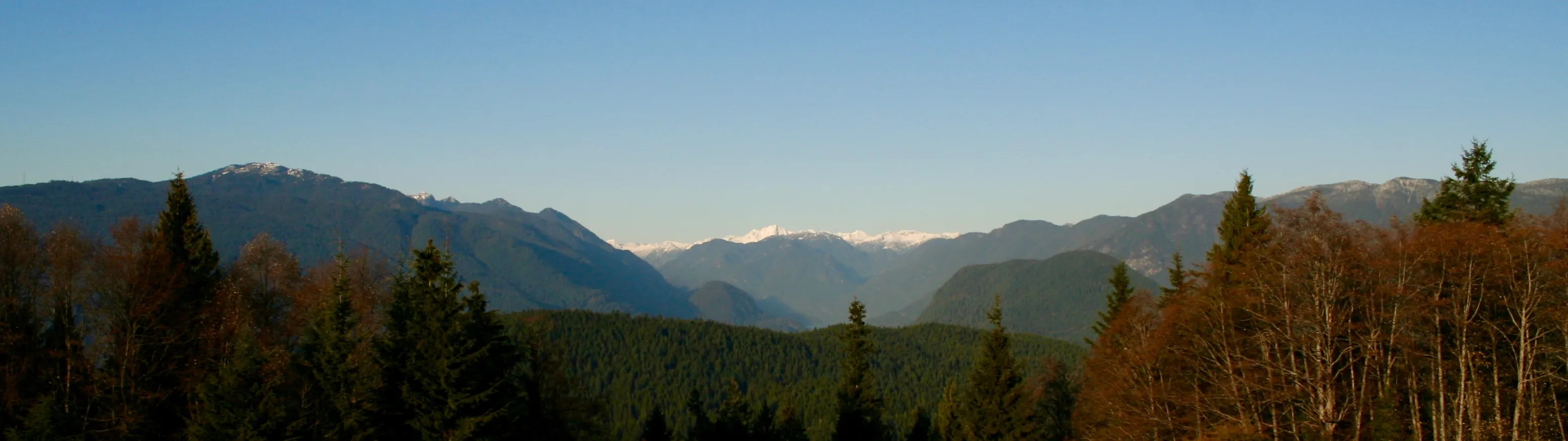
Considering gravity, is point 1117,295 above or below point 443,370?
above

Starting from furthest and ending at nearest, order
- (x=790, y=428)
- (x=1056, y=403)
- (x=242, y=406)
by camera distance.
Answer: (x=1056, y=403) → (x=790, y=428) → (x=242, y=406)

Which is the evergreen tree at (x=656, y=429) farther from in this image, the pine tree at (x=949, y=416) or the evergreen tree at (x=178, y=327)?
the evergreen tree at (x=178, y=327)

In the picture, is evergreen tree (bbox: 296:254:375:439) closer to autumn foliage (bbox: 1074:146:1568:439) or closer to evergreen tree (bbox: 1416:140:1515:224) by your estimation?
autumn foliage (bbox: 1074:146:1568:439)

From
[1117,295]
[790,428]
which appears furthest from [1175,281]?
[790,428]

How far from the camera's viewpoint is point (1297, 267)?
29.7 meters

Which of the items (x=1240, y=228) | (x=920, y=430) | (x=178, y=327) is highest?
(x=1240, y=228)

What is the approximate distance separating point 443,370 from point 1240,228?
1289 inches

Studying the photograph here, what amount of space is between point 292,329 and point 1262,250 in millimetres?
39535

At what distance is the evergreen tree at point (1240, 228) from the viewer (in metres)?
39.2

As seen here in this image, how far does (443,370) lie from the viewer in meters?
29.9

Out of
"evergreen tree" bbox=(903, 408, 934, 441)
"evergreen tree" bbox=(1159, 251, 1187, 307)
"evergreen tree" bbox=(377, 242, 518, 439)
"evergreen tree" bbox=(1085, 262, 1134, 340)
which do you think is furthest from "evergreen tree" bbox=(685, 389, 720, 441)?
"evergreen tree" bbox=(1159, 251, 1187, 307)

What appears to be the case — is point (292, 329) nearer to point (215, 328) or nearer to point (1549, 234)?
point (215, 328)

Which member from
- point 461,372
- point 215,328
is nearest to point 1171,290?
point 461,372

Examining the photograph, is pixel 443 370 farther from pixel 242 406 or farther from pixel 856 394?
pixel 856 394
